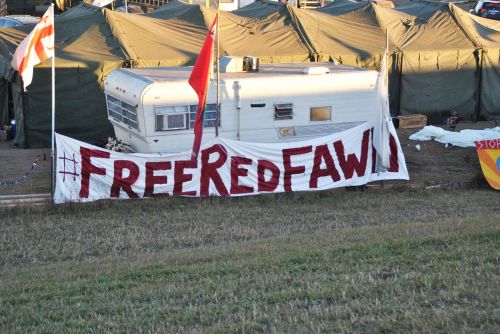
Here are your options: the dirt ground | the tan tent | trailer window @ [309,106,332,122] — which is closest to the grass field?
the dirt ground

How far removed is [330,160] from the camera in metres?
14.2

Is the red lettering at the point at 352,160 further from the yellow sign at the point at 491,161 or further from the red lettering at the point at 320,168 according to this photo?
the yellow sign at the point at 491,161

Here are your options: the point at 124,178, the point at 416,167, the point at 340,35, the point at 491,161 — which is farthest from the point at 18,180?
the point at 340,35

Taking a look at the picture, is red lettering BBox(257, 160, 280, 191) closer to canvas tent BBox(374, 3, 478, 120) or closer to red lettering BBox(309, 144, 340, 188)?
red lettering BBox(309, 144, 340, 188)

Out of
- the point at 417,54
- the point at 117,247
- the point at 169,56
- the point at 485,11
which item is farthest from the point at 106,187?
the point at 485,11

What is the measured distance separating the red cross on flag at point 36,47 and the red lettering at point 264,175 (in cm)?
422

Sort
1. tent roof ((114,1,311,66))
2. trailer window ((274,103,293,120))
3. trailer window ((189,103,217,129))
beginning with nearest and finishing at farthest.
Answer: trailer window ((189,103,217,129))
trailer window ((274,103,293,120))
tent roof ((114,1,311,66))

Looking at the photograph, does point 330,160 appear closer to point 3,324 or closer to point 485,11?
point 3,324

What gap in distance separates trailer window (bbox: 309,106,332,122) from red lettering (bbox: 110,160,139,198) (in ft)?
12.2

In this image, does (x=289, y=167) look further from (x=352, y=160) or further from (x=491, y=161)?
(x=491, y=161)

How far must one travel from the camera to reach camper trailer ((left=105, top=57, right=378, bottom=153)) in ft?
44.7

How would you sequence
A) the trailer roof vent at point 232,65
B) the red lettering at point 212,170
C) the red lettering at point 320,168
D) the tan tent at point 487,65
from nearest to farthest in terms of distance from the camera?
the red lettering at point 212,170 → the red lettering at point 320,168 → the trailer roof vent at point 232,65 → the tan tent at point 487,65

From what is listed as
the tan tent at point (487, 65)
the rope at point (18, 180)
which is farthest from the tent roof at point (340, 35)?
the rope at point (18, 180)

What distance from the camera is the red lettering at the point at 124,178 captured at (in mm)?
12984
